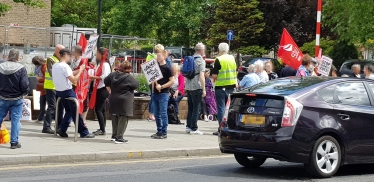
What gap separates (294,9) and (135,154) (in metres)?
39.3

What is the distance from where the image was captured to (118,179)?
10602mm

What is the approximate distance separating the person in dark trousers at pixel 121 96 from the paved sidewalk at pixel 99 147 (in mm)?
308

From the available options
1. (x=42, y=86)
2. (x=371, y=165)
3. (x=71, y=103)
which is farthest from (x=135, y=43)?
(x=371, y=165)

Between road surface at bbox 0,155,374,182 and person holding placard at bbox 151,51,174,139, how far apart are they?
227 centimetres

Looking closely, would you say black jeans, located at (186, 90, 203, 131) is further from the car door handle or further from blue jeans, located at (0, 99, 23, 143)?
the car door handle

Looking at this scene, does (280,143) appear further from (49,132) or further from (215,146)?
(49,132)

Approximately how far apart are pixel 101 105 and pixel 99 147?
6.32ft

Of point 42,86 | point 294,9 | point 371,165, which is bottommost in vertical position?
point 371,165

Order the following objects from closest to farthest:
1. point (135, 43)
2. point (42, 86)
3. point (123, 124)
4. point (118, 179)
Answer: point (118, 179), point (123, 124), point (42, 86), point (135, 43)

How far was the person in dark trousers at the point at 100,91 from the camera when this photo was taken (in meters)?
15.2

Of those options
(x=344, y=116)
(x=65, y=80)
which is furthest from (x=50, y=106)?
(x=344, y=116)

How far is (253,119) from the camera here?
437 inches

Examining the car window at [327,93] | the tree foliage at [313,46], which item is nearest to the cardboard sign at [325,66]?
the car window at [327,93]

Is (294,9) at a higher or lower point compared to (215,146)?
higher
